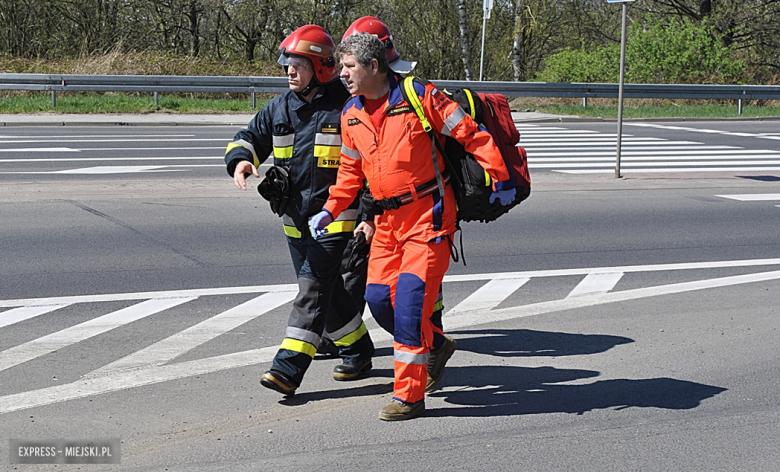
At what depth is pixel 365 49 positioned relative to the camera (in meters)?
4.32

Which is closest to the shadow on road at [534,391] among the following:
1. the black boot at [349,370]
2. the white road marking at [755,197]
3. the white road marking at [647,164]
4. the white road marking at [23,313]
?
the black boot at [349,370]

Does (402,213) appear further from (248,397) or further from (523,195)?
(248,397)

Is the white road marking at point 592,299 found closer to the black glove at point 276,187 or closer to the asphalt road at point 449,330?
the asphalt road at point 449,330

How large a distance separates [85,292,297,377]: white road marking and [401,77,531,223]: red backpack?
2046 mm

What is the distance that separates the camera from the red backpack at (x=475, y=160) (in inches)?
171

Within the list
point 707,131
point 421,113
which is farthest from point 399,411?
point 707,131

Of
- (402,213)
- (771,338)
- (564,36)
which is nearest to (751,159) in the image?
(771,338)

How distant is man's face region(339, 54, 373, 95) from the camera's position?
432 cm

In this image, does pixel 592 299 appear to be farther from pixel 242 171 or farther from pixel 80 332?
pixel 80 332

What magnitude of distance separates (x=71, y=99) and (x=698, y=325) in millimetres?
21036

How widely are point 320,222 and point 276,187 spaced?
0.36 meters

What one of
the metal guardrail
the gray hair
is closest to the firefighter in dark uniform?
the gray hair

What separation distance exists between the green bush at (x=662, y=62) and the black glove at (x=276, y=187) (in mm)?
25772

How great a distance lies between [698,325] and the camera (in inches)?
245
